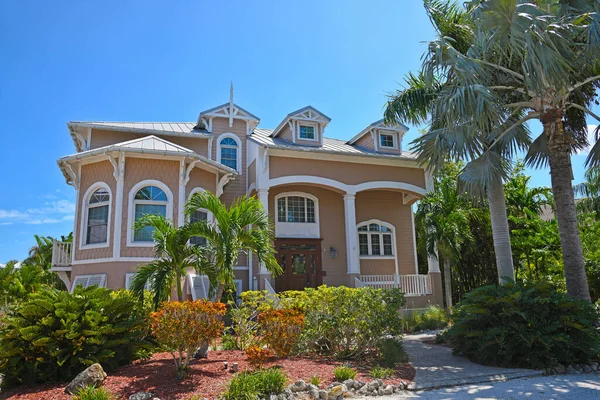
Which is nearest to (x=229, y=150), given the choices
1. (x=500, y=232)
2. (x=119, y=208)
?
(x=119, y=208)

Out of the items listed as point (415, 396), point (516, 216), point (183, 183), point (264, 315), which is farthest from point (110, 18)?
point (516, 216)

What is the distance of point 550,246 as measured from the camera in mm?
18094

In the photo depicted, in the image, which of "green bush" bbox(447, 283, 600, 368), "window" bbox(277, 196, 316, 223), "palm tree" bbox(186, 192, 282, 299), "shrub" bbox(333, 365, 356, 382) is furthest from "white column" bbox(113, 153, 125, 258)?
"green bush" bbox(447, 283, 600, 368)

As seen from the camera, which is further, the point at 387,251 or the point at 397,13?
the point at 387,251

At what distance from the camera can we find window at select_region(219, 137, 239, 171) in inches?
717

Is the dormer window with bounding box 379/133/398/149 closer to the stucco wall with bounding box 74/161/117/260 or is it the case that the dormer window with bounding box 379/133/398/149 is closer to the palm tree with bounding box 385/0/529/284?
the palm tree with bounding box 385/0/529/284

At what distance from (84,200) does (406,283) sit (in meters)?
12.2

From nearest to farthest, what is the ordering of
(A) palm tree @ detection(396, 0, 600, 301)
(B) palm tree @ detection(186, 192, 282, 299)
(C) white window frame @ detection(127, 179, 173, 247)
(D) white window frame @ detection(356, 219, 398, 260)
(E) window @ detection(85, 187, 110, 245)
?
(B) palm tree @ detection(186, 192, 282, 299), (A) palm tree @ detection(396, 0, 600, 301), (C) white window frame @ detection(127, 179, 173, 247), (E) window @ detection(85, 187, 110, 245), (D) white window frame @ detection(356, 219, 398, 260)

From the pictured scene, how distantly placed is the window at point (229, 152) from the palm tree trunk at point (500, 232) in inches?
406

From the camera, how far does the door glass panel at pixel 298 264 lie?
1741 cm

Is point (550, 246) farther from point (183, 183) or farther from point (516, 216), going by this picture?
point (183, 183)

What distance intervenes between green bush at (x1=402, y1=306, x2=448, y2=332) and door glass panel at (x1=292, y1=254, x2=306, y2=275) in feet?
14.6

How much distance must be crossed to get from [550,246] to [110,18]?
18097 millimetres

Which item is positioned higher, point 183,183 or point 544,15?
point 544,15
